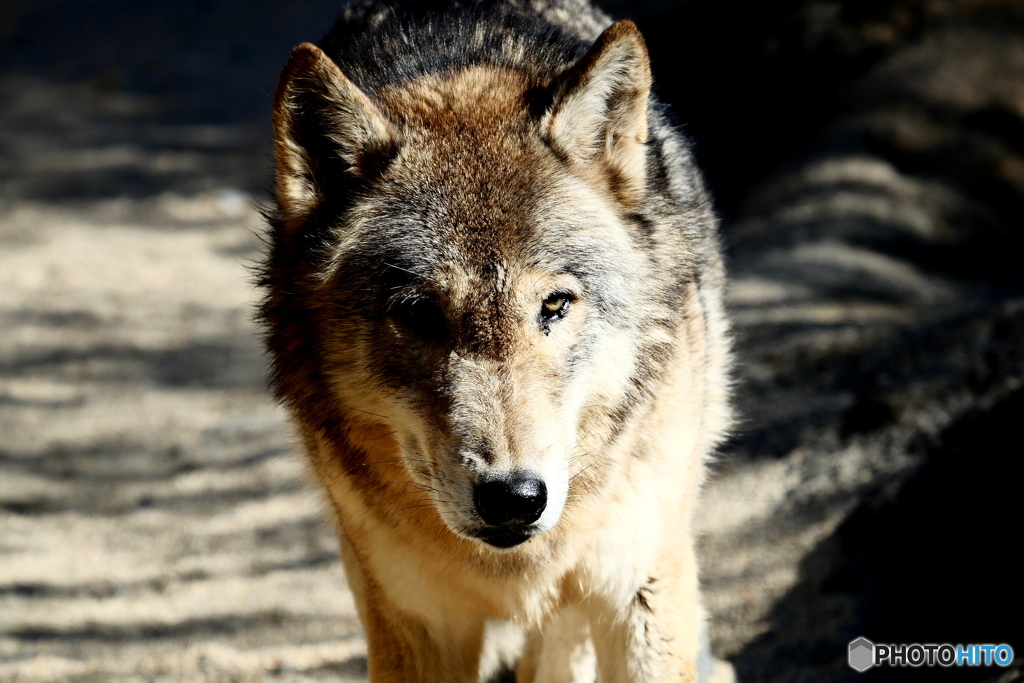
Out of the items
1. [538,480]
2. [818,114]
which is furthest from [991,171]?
[538,480]

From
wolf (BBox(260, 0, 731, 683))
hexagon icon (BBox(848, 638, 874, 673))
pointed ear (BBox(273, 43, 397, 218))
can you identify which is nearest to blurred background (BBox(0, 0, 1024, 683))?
hexagon icon (BBox(848, 638, 874, 673))

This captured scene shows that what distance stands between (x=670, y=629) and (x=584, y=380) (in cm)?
95

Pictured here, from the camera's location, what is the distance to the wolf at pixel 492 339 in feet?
8.15

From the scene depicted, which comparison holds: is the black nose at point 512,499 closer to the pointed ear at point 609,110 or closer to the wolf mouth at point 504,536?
the wolf mouth at point 504,536

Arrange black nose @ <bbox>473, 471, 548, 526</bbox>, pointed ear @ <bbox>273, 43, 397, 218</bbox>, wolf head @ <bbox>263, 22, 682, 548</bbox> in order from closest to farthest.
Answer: black nose @ <bbox>473, 471, 548, 526</bbox> < wolf head @ <bbox>263, 22, 682, 548</bbox> < pointed ear @ <bbox>273, 43, 397, 218</bbox>

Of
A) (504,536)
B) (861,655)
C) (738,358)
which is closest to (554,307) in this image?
(504,536)

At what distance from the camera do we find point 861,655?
11.8 feet

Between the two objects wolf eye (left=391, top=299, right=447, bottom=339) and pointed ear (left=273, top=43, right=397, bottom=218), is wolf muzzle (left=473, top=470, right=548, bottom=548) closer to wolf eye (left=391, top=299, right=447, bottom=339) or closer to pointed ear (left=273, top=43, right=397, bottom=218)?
wolf eye (left=391, top=299, right=447, bottom=339)

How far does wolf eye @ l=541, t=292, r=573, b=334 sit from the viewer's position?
2.56 m

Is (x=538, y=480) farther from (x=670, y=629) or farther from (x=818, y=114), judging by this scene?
(x=818, y=114)

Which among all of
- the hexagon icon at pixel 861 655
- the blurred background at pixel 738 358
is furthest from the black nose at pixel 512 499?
the hexagon icon at pixel 861 655

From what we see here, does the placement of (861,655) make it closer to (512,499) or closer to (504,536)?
(504,536)

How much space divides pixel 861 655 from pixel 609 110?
2.34 metres

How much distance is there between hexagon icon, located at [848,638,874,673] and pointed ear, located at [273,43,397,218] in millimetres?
2600
